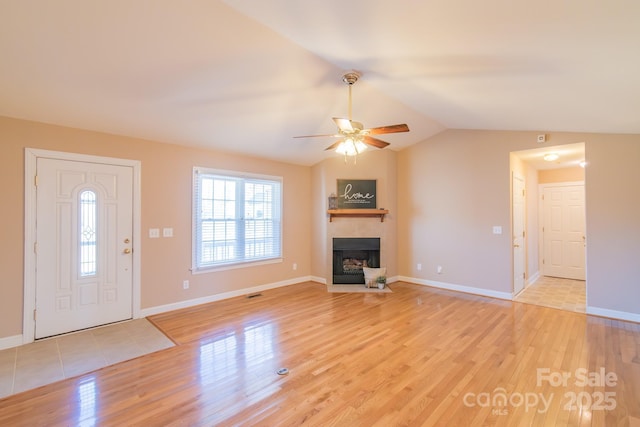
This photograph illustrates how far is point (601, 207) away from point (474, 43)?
345 centimetres

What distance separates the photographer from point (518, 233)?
5.17 meters

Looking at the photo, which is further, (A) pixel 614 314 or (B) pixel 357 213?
(B) pixel 357 213

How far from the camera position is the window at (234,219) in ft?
15.2

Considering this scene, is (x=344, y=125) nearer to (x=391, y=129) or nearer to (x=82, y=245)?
(x=391, y=129)

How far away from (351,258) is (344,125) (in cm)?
352

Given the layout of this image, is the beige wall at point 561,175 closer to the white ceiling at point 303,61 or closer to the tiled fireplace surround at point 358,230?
the white ceiling at point 303,61

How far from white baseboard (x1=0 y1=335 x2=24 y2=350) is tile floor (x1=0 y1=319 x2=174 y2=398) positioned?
0.20 feet

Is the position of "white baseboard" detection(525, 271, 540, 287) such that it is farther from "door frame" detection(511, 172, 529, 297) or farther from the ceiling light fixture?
the ceiling light fixture

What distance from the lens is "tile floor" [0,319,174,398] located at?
2539 mm

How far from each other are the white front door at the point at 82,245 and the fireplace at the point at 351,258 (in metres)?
3.48

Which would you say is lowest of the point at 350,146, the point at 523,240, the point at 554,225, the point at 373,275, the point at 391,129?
the point at 373,275

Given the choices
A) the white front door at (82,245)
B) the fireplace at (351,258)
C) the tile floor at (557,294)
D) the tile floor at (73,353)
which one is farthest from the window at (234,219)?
the tile floor at (557,294)

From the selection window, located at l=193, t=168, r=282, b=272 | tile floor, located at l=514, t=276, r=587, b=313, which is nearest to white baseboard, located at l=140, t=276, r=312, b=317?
window, located at l=193, t=168, r=282, b=272

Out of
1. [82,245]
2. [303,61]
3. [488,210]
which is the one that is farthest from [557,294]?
[82,245]
